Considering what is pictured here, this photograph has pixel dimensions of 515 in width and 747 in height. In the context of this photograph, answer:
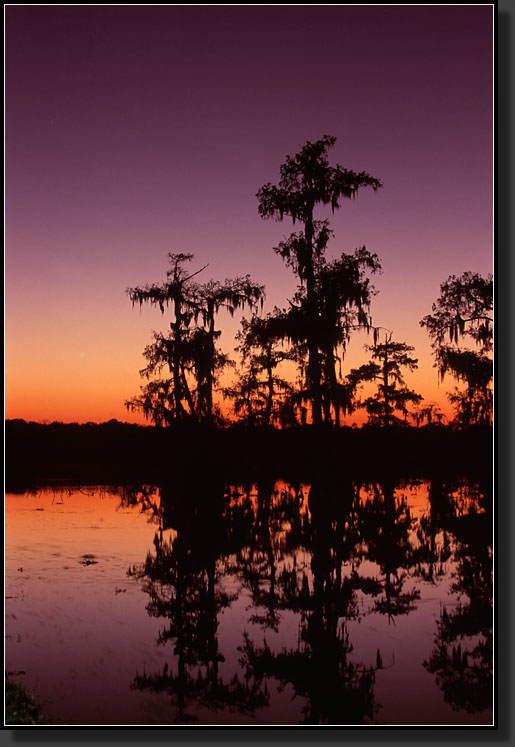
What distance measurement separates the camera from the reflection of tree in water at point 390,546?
8580mm

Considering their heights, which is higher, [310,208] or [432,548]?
[310,208]

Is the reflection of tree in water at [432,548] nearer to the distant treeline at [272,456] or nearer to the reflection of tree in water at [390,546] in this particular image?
the reflection of tree in water at [390,546]

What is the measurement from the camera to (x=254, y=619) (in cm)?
794

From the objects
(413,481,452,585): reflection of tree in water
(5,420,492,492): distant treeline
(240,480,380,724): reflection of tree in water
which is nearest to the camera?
(240,480,380,724): reflection of tree in water

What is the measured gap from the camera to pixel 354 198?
19469 mm

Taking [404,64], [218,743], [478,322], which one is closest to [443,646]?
[218,743]

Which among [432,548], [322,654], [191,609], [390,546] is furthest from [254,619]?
Result: [432,548]

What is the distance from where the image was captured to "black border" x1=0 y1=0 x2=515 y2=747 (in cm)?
556

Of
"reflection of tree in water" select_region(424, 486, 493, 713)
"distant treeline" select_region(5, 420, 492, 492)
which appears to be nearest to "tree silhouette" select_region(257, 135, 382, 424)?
"distant treeline" select_region(5, 420, 492, 492)

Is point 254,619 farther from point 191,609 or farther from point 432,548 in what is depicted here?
point 432,548

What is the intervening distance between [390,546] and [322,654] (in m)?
5.79

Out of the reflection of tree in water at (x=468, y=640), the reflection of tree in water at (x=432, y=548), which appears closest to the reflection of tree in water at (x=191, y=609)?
the reflection of tree in water at (x=468, y=640)

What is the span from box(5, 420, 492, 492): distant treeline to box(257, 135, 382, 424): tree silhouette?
2.62 m

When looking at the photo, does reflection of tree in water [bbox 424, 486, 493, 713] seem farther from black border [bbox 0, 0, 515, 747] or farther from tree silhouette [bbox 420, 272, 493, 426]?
tree silhouette [bbox 420, 272, 493, 426]
